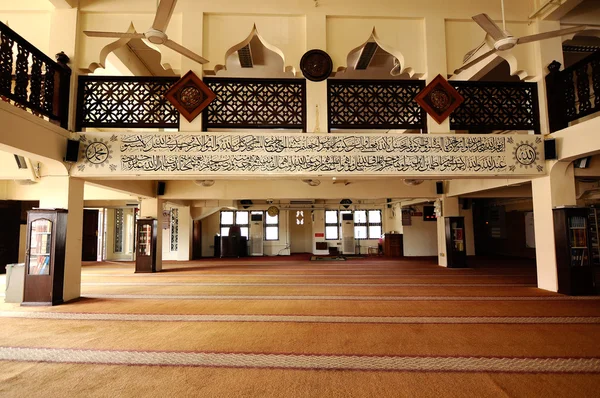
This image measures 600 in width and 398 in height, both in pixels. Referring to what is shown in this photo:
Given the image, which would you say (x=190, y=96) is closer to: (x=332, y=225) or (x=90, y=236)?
(x=90, y=236)

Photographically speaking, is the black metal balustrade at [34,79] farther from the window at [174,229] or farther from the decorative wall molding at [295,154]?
the window at [174,229]

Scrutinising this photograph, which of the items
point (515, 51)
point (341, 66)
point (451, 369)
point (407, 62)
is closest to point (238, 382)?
point (451, 369)

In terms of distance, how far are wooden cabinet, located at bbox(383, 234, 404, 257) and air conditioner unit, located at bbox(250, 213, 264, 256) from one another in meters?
4.76

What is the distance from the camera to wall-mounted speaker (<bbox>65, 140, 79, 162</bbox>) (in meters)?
4.31

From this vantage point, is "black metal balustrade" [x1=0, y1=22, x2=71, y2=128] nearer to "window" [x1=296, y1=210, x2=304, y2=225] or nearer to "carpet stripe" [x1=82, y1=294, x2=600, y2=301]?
"carpet stripe" [x1=82, y1=294, x2=600, y2=301]

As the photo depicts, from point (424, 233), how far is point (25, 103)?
11.3 m

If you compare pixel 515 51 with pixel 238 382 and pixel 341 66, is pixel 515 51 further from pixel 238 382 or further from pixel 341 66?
pixel 238 382

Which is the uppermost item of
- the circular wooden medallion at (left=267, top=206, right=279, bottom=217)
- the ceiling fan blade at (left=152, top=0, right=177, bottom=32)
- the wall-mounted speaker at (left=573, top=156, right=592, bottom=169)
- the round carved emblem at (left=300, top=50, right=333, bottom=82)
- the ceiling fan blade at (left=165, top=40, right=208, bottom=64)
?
the round carved emblem at (left=300, top=50, right=333, bottom=82)

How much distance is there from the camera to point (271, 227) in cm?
1402

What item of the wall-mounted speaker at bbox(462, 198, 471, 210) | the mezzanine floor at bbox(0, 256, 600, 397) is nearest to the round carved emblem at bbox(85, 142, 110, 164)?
the mezzanine floor at bbox(0, 256, 600, 397)

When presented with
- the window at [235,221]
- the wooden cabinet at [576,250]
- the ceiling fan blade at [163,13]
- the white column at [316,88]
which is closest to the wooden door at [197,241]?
the window at [235,221]

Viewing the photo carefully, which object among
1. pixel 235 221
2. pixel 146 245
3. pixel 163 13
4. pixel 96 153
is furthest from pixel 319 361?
pixel 235 221

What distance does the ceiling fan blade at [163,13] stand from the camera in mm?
3134

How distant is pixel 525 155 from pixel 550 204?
78 cm
